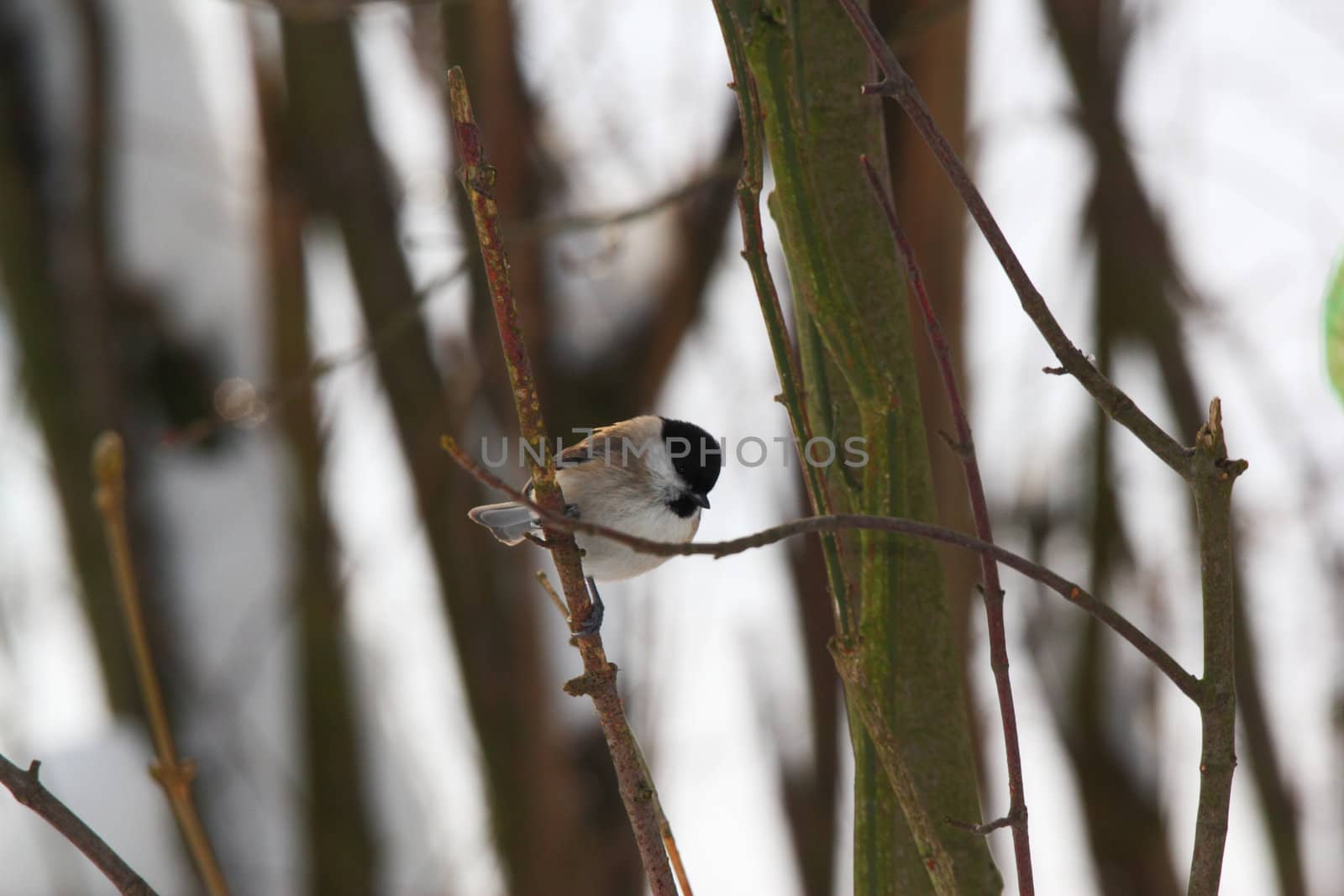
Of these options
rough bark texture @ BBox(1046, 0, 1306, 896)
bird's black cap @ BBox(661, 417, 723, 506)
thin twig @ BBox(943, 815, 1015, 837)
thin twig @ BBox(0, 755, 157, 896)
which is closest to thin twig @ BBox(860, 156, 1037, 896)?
thin twig @ BBox(943, 815, 1015, 837)

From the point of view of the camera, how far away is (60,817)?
0.84m

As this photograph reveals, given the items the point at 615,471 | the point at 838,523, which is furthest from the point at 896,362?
the point at 615,471

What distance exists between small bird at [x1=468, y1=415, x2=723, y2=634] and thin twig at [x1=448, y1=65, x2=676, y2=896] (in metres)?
0.84

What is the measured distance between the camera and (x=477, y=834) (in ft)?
13.1

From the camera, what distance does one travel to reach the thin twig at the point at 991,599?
86cm

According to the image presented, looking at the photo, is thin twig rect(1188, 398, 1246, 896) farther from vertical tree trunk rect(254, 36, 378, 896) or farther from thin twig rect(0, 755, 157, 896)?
vertical tree trunk rect(254, 36, 378, 896)

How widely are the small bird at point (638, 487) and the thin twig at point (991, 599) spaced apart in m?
1.05

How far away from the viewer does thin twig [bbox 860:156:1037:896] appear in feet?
2.84

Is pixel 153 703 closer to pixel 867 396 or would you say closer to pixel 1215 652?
pixel 867 396

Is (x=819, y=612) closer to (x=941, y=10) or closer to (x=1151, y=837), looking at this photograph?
(x=1151, y=837)

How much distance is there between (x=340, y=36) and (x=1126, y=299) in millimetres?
2587

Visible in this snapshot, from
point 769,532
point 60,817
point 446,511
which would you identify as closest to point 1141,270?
point 446,511

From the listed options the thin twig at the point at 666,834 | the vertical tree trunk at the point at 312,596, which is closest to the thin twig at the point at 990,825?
the thin twig at the point at 666,834

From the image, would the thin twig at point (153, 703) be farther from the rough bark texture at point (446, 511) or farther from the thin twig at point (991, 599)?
the rough bark texture at point (446, 511)
